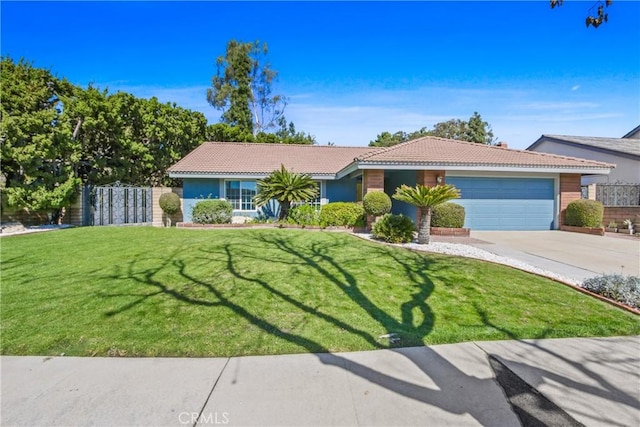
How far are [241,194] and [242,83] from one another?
18583 mm

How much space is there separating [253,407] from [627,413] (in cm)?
304

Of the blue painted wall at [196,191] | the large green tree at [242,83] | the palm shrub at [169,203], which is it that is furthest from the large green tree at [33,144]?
the large green tree at [242,83]

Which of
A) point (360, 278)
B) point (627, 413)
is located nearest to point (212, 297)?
point (360, 278)

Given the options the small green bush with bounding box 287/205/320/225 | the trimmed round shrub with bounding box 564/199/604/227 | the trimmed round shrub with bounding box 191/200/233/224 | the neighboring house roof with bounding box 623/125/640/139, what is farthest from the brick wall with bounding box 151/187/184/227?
the neighboring house roof with bounding box 623/125/640/139

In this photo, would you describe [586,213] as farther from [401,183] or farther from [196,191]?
[196,191]

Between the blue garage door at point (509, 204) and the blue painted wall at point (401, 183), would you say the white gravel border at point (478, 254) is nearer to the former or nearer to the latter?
the blue painted wall at point (401, 183)

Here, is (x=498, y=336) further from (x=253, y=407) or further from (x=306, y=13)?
(x=306, y=13)

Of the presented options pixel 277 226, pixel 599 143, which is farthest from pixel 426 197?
pixel 599 143

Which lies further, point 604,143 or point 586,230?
point 604,143

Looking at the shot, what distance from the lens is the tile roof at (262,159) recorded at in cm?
1677

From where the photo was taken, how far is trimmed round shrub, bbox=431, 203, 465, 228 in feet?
40.5

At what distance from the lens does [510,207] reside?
14.2m

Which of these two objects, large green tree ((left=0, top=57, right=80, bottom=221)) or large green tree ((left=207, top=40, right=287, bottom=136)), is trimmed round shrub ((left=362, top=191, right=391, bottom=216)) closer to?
large green tree ((left=0, top=57, right=80, bottom=221))

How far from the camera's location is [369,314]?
4.57 m
